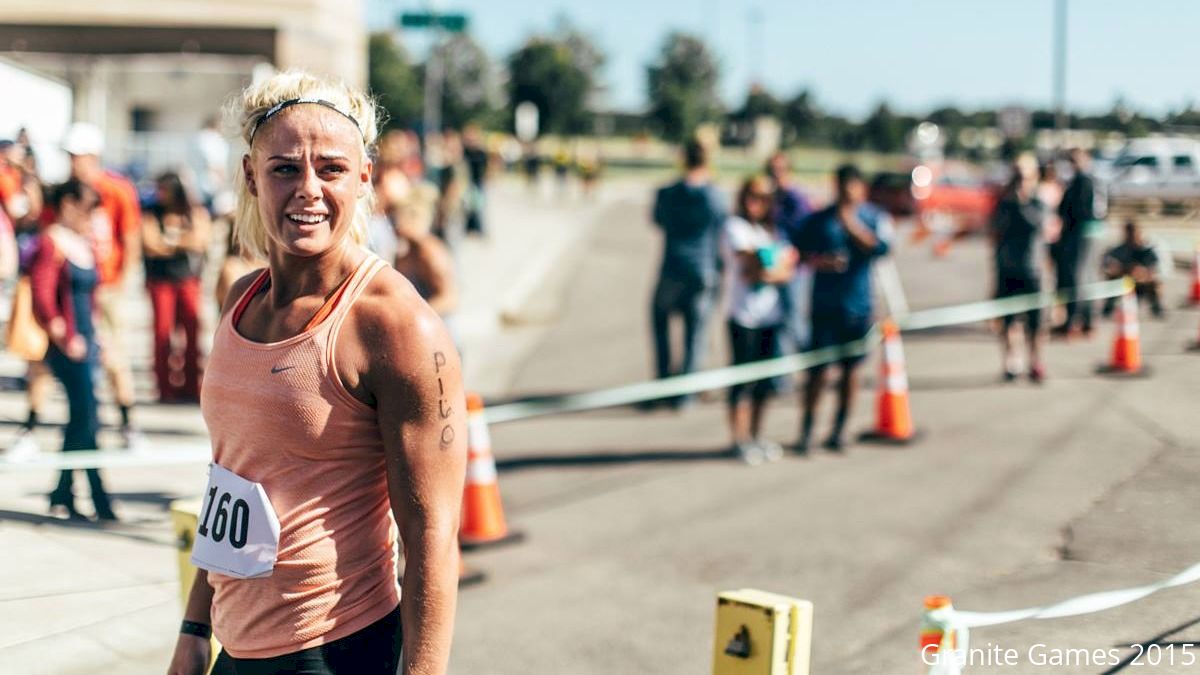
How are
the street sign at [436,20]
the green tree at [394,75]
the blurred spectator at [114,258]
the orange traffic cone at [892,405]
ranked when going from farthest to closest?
the green tree at [394,75]
the street sign at [436,20]
the orange traffic cone at [892,405]
the blurred spectator at [114,258]

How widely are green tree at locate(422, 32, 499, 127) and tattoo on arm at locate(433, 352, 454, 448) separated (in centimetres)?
6581

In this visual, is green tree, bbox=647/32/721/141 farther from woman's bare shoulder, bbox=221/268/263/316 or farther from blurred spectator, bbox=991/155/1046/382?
woman's bare shoulder, bbox=221/268/263/316

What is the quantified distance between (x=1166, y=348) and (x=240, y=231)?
613 cm

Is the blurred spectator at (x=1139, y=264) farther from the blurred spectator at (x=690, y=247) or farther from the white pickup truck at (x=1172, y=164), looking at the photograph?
the blurred spectator at (x=690, y=247)

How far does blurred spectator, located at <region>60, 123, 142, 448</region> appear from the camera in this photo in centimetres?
793

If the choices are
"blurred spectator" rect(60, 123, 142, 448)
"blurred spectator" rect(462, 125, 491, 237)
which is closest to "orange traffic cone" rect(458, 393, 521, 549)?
"blurred spectator" rect(60, 123, 142, 448)

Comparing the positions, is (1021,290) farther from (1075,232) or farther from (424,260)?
(424,260)

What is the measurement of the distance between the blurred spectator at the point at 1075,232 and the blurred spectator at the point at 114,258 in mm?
8597

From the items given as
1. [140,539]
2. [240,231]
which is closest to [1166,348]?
[140,539]

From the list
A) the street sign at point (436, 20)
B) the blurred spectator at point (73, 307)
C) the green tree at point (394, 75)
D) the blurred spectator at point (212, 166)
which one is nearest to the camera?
the blurred spectator at point (73, 307)

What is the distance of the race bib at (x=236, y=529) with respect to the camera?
2.32m

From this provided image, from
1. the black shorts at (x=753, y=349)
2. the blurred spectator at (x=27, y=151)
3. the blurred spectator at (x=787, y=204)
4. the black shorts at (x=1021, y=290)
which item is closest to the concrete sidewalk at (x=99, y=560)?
the blurred spectator at (x=27, y=151)

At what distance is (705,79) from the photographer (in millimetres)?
79875

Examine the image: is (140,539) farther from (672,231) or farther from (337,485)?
(672,231)
